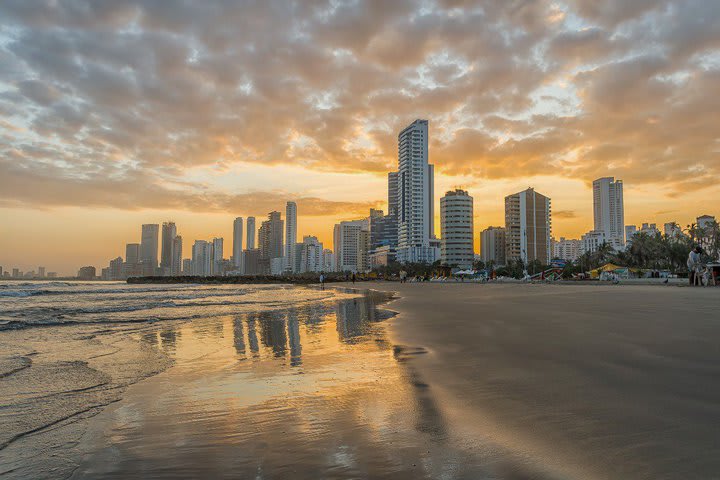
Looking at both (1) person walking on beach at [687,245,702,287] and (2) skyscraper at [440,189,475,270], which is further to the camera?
(2) skyscraper at [440,189,475,270]

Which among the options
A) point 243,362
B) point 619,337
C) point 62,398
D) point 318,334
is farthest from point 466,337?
point 62,398

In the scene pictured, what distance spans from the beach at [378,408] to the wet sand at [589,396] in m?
0.02

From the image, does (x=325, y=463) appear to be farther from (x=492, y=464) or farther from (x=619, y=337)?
(x=619, y=337)

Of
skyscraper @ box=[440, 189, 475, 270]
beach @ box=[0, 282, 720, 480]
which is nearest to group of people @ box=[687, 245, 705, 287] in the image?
beach @ box=[0, 282, 720, 480]

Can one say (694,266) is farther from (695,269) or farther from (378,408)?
(378,408)

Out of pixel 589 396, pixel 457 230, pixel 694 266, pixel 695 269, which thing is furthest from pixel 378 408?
pixel 457 230

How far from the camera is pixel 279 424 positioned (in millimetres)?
4172

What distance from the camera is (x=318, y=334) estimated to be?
1123 cm

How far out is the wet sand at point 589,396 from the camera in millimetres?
3047

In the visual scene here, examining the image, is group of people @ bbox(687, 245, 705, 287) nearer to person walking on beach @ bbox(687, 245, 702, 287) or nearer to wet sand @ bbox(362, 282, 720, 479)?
person walking on beach @ bbox(687, 245, 702, 287)

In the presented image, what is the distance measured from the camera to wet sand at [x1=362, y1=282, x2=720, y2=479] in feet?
10.00

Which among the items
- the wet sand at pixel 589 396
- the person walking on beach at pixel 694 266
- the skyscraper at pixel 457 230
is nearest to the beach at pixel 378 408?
the wet sand at pixel 589 396

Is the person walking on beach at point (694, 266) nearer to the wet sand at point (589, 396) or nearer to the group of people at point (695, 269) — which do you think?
the group of people at point (695, 269)

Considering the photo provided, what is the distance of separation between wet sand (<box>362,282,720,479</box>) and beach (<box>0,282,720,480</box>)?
0.8 inches
